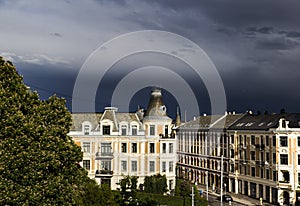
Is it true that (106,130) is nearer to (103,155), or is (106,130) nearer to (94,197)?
(103,155)

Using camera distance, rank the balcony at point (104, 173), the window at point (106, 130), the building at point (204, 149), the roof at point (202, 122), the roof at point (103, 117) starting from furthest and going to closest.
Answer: the roof at point (202, 122) < the building at point (204, 149) < the roof at point (103, 117) < the window at point (106, 130) < the balcony at point (104, 173)

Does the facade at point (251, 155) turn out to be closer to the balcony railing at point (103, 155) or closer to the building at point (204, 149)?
the building at point (204, 149)

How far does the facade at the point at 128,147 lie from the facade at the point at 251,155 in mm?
14417

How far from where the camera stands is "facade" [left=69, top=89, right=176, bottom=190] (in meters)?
54.5

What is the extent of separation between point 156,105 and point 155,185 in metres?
10.4

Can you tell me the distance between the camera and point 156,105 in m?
56.1

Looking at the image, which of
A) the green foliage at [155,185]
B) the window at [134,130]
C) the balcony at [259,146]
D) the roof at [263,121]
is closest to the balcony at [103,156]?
the window at [134,130]

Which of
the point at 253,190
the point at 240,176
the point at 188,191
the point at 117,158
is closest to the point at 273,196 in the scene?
the point at 253,190

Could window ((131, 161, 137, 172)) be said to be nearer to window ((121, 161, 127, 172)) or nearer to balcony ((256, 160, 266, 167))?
window ((121, 161, 127, 172))

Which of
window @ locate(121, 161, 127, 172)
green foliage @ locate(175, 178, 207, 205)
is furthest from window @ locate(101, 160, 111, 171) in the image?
green foliage @ locate(175, 178, 207, 205)

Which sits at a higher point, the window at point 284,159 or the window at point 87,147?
the window at point 87,147

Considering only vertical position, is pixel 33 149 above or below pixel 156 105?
below

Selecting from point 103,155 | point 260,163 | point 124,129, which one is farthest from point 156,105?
point 260,163

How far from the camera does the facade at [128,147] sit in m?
54.5
